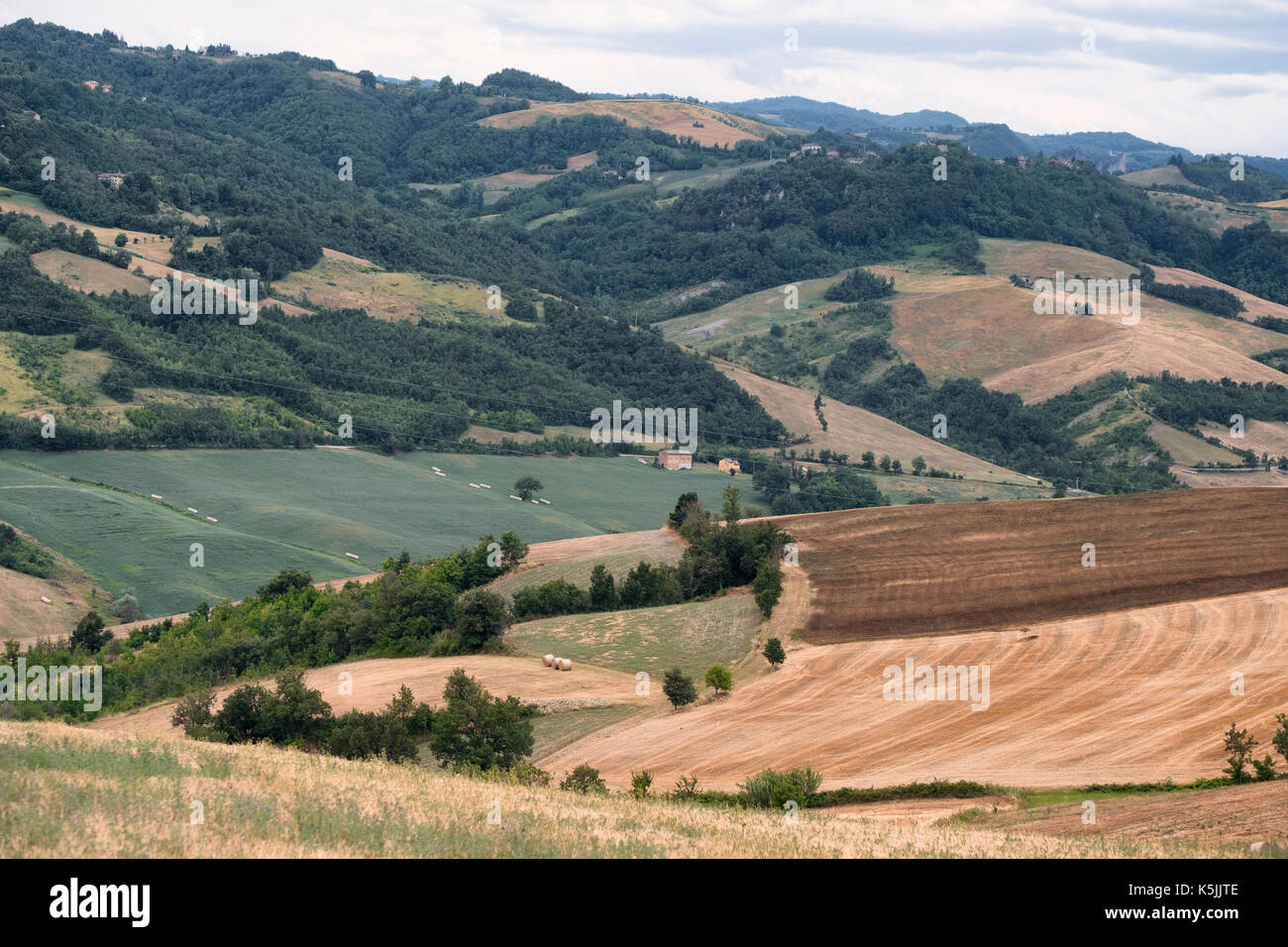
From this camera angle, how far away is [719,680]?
47.5m

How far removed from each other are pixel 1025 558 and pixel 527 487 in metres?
57.5

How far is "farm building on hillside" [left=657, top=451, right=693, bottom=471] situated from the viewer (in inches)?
5241

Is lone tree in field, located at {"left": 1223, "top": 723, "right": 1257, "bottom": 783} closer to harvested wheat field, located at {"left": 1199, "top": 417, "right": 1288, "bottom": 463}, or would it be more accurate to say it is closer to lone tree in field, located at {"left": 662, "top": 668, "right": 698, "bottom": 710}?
lone tree in field, located at {"left": 662, "top": 668, "right": 698, "bottom": 710}

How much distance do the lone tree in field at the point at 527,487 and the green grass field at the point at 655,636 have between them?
49911 millimetres

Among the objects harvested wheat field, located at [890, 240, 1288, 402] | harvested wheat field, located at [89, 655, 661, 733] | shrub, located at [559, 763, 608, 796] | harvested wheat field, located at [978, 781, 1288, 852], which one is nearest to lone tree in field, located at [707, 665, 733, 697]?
harvested wheat field, located at [89, 655, 661, 733]

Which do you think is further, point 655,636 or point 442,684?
point 655,636

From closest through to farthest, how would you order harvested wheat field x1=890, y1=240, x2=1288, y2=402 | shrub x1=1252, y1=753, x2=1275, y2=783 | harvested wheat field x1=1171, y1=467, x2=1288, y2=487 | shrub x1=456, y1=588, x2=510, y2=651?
shrub x1=1252, y1=753, x2=1275, y2=783
shrub x1=456, y1=588, x2=510, y2=651
harvested wheat field x1=1171, y1=467, x2=1288, y2=487
harvested wheat field x1=890, y1=240, x2=1288, y2=402

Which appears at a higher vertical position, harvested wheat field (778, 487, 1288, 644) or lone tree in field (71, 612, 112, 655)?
harvested wheat field (778, 487, 1288, 644)

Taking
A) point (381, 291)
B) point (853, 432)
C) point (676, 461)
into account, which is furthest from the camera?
point (381, 291)

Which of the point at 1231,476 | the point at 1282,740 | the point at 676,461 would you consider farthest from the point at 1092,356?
the point at 1282,740

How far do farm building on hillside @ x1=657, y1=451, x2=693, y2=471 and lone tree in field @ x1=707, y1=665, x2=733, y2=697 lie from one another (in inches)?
3335

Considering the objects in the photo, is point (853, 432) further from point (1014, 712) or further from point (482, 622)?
point (1014, 712)

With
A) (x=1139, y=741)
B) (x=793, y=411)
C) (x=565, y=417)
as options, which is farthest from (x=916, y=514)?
(x=793, y=411)

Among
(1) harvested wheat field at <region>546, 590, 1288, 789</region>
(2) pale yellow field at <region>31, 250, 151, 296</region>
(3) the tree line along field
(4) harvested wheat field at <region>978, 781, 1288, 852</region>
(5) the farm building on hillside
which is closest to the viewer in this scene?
(4) harvested wheat field at <region>978, 781, 1288, 852</region>
